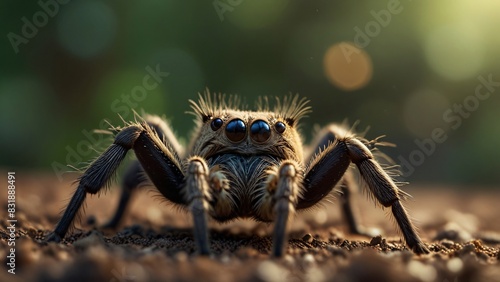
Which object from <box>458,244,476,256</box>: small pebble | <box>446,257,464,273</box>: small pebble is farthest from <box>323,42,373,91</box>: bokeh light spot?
<box>446,257,464,273</box>: small pebble

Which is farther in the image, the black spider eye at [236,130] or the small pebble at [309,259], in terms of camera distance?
the black spider eye at [236,130]

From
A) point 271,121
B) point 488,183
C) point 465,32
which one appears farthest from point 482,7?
point 271,121

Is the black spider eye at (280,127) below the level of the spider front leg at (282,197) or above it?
above

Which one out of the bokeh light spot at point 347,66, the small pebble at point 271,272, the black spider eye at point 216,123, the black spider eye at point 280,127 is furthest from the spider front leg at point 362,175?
the bokeh light spot at point 347,66

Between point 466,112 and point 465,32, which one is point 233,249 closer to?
point 465,32

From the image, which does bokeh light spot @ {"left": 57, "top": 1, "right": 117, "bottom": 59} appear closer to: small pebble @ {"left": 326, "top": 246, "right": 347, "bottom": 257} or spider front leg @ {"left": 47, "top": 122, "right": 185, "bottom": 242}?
spider front leg @ {"left": 47, "top": 122, "right": 185, "bottom": 242}

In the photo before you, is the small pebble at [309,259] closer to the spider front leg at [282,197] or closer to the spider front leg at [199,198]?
the spider front leg at [282,197]
